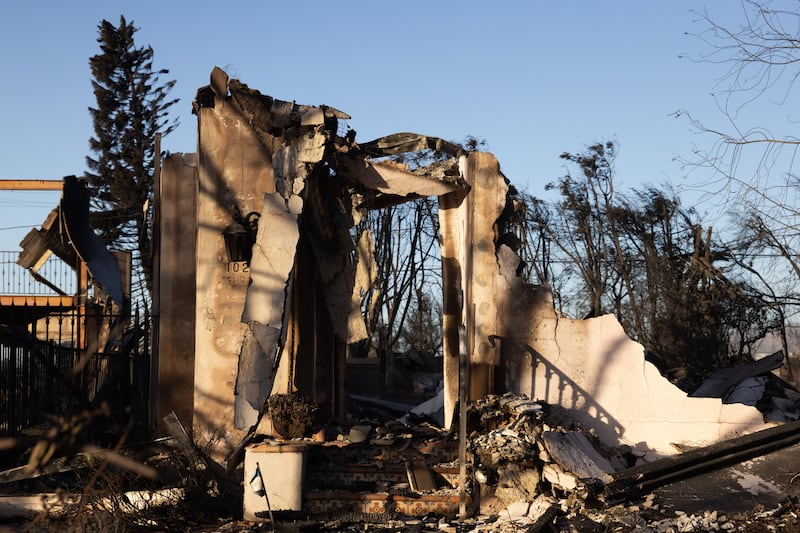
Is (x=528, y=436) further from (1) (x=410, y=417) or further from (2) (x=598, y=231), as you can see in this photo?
(2) (x=598, y=231)

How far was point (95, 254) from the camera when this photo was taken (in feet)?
57.1

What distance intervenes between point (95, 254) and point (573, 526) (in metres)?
12.3

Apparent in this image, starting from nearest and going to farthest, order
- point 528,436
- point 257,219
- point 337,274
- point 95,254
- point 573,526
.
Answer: point 573,526
point 528,436
point 257,219
point 337,274
point 95,254

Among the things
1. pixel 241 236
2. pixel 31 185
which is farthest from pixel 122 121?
pixel 241 236

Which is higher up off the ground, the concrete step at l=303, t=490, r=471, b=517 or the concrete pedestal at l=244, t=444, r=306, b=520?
the concrete pedestal at l=244, t=444, r=306, b=520

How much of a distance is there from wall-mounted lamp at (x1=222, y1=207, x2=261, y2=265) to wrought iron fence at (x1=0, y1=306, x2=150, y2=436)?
5.70 ft

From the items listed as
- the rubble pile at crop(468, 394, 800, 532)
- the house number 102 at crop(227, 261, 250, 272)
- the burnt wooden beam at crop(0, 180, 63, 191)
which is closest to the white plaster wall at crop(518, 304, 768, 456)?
the rubble pile at crop(468, 394, 800, 532)

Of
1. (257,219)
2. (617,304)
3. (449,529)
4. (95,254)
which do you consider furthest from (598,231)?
(449,529)

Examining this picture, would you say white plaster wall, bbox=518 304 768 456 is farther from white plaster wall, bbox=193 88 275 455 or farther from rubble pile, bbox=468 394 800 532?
white plaster wall, bbox=193 88 275 455

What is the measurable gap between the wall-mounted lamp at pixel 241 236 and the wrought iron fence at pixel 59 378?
5.70 ft

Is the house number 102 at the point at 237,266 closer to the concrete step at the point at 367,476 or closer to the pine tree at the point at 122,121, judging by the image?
the concrete step at the point at 367,476

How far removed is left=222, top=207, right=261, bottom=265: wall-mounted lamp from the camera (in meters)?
11.0

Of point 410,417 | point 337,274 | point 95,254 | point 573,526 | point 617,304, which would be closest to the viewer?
point 573,526

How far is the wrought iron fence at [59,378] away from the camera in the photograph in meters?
10.6
